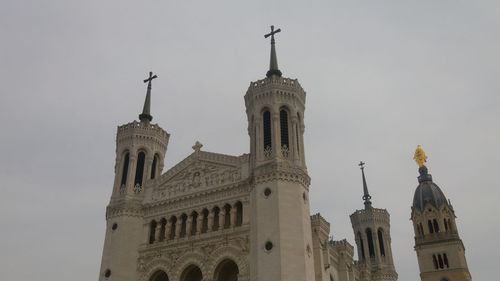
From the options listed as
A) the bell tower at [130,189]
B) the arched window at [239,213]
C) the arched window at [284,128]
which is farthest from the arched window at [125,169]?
the arched window at [284,128]

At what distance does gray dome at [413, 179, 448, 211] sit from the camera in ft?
265

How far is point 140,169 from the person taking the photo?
45.4 meters

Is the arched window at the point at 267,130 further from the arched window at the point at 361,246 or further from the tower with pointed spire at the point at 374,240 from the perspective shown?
the arched window at the point at 361,246

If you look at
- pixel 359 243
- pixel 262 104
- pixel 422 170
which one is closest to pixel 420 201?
pixel 422 170

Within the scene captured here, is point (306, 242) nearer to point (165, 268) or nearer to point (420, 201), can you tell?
point (165, 268)

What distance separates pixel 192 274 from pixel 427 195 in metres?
55.3

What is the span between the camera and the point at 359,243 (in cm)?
6681

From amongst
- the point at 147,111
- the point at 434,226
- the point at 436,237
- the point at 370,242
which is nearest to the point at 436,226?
the point at 434,226

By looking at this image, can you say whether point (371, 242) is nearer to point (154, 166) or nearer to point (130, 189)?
point (154, 166)

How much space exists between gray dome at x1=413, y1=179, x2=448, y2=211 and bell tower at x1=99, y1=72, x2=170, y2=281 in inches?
2014

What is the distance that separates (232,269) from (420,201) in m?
53.3

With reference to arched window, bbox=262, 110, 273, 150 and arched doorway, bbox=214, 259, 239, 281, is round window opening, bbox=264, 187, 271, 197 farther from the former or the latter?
arched doorway, bbox=214, 259, 239, 281

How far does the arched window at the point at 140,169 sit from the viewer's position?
147 ft

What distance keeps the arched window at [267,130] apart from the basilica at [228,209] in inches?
4.0
